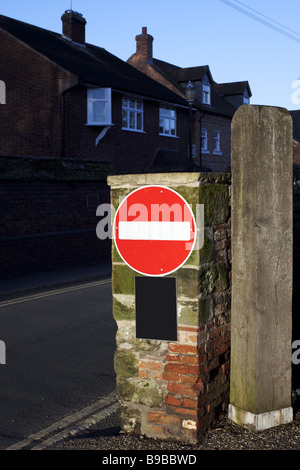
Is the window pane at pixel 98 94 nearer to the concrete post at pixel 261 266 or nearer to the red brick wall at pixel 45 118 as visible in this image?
the red brick wall at pixel 45 118

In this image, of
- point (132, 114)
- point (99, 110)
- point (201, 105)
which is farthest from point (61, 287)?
point (201, 105)

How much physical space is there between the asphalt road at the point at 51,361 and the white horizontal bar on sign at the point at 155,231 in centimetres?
198

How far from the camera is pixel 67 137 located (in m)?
23.9

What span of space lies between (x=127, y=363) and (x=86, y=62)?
82.8ft

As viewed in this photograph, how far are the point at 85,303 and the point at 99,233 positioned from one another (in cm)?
689

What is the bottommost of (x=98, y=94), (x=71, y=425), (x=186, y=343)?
(x=71, y=425)

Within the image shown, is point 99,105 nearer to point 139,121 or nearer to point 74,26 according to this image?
point 139,121

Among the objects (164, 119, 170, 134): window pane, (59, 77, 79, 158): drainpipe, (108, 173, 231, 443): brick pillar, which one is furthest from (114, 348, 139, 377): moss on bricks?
(164, 119, 170, 134): window pane

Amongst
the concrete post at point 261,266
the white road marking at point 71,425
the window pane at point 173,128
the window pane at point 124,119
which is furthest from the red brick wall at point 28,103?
the concrete post at point 261,266

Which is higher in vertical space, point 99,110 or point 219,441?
point 99,110

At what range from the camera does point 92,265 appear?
1692cm

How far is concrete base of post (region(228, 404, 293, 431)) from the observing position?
4207mm

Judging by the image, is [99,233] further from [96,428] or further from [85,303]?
[96,428]

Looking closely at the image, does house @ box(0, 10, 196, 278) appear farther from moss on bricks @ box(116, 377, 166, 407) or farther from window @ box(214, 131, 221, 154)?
moss on bricks @ box(116, 377, 166, 407)
